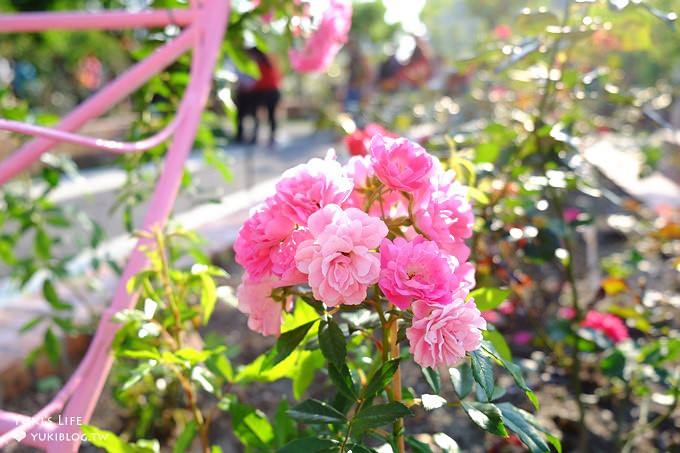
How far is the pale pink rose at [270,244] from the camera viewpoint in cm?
78

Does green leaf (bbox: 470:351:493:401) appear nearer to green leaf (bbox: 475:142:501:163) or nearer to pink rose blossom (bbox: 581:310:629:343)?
green leaf (bbox: 475:142:501:163)

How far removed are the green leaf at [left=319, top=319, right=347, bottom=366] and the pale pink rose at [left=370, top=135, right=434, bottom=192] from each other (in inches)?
7.9

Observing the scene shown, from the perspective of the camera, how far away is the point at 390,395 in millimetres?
902

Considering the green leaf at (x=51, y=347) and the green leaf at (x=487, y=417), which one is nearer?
the green leaf at (x=487, y=417)

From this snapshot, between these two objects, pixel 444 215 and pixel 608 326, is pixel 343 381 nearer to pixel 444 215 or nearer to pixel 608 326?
pixel 444 215

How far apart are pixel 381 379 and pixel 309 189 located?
259mm

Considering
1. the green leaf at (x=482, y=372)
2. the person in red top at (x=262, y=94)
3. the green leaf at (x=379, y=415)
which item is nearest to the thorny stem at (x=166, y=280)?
the green leaf at (x=379, y=415)

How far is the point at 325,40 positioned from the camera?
1659 mm

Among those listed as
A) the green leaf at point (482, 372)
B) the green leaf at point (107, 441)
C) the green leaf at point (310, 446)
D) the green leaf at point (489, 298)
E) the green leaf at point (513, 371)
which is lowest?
the green leaf at point (107, 441)

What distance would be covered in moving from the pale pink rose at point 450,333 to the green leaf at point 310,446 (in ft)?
0.61

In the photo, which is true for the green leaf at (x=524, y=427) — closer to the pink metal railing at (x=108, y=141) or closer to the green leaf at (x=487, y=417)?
the green leaf at (x=487, y=417)

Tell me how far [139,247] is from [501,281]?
2.95ft

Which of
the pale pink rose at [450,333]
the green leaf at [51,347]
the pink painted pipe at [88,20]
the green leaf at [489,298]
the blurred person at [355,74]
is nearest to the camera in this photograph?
the pale pink rose at [450,333]

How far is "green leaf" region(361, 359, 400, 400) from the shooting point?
0.79m
